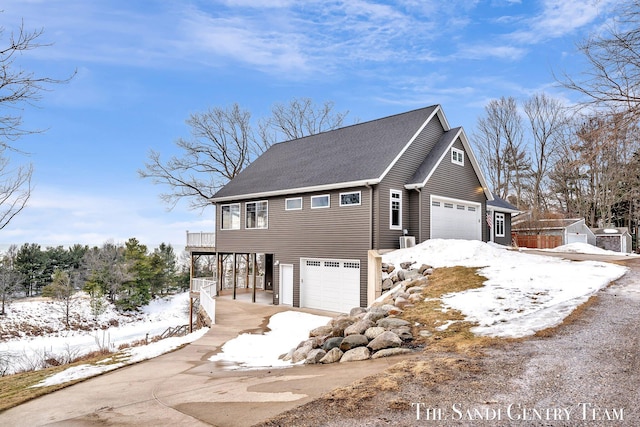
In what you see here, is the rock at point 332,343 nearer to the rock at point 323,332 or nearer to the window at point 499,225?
the rock at point 323,332

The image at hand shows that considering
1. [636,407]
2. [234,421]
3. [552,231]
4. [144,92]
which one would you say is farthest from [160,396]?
[552,231]

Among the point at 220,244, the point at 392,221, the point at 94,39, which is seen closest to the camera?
the point at 94,39

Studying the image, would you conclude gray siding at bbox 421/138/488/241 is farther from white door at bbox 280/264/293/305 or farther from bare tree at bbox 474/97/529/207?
bare tree at bbox 474/97/529/207

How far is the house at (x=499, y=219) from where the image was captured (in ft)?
76.5

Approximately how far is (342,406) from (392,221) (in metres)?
11.8

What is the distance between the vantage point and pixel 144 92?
682 inches

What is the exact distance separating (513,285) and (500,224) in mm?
16391

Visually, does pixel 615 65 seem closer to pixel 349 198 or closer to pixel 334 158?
pixel 349 198

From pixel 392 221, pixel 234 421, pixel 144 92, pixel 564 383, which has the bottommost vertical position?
pixel 234 421

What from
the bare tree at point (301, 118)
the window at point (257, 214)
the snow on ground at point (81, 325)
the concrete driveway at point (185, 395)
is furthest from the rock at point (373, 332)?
the bare tree at point (301, 118)

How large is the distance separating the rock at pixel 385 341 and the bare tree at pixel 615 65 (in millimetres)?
5637

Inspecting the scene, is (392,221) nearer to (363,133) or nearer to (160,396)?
(363,133)

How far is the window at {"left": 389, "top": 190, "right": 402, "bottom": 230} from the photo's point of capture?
1555cm

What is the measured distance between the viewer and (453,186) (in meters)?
18.0
